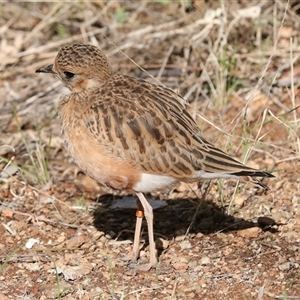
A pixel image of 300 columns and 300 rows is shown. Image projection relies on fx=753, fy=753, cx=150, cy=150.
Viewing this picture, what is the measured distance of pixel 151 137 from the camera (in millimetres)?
5547

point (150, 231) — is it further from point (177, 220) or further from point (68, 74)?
point (68, 74)

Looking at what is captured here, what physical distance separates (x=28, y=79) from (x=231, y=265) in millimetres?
4083

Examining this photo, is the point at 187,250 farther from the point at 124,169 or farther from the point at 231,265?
the point at 124,169

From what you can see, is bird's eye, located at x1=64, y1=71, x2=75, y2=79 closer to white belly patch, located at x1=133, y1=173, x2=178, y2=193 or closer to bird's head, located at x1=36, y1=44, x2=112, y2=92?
bird's head, located at x1=36, y1=44, x2=112, y2=92

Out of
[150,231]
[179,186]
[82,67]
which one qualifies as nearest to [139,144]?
[150,231]

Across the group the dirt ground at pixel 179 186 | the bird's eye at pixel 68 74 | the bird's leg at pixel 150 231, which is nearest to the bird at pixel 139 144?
the bird's leg at pixel 150 231

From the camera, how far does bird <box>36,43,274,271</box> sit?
550 centimetres

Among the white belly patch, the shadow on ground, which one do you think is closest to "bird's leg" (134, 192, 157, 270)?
the white belly patch

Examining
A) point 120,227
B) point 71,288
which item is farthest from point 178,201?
point 71,288

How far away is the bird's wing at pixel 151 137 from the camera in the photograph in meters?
5.50

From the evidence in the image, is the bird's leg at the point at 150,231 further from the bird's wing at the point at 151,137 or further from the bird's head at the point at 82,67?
the bird's head at the point at 82,67

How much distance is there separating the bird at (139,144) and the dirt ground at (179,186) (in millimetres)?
527

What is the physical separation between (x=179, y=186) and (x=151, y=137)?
1266 mm

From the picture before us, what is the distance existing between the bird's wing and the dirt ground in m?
0.57
